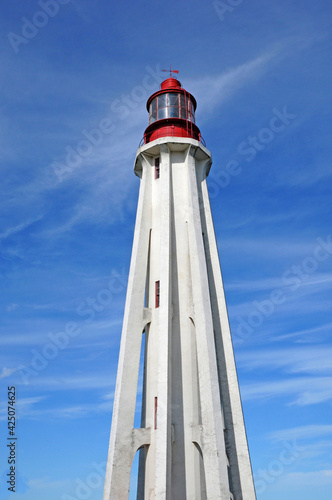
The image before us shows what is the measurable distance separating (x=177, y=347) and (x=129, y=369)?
2401mm

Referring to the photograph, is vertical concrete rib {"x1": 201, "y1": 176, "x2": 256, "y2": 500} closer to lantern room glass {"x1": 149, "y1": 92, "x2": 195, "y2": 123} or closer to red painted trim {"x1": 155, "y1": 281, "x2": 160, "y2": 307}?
red painted trim {"x1": 155, "y1": 281, "x2": 160, "y2": 307}

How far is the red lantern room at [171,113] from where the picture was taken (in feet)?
79.9

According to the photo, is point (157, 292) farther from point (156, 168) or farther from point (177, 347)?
point (156, 168)

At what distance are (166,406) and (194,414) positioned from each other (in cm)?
185

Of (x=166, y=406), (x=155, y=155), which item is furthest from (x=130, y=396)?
(x=155, y=155)

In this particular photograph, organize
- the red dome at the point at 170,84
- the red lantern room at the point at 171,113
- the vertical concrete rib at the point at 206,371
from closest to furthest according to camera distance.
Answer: the vertical concrete rib at the point at 206,371, the red lantern room at the point at 171,113, the red dome at the point at 170,84

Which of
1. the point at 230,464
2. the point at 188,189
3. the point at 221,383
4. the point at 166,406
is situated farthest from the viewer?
the point at 188,189

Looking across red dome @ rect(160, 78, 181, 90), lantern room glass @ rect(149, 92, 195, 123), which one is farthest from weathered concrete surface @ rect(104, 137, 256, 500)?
red dome @ rect(160, 78, 181, 90)

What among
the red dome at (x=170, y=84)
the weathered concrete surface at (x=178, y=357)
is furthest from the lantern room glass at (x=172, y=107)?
the weathered concrete surface at (x=178, y=357)

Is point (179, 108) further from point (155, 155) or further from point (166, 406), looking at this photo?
point (166, 406)

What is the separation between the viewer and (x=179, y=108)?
2495cm

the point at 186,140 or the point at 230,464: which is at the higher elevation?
the point at 186,140

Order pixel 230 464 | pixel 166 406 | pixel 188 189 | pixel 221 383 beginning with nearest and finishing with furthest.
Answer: pixel 166 406 → pixel 230 464 → pixel 221 383 → pixel 188 189

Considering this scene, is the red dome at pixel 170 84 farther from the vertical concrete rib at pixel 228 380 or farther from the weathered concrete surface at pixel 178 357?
the vertical concrete rib at pixel 228 380
